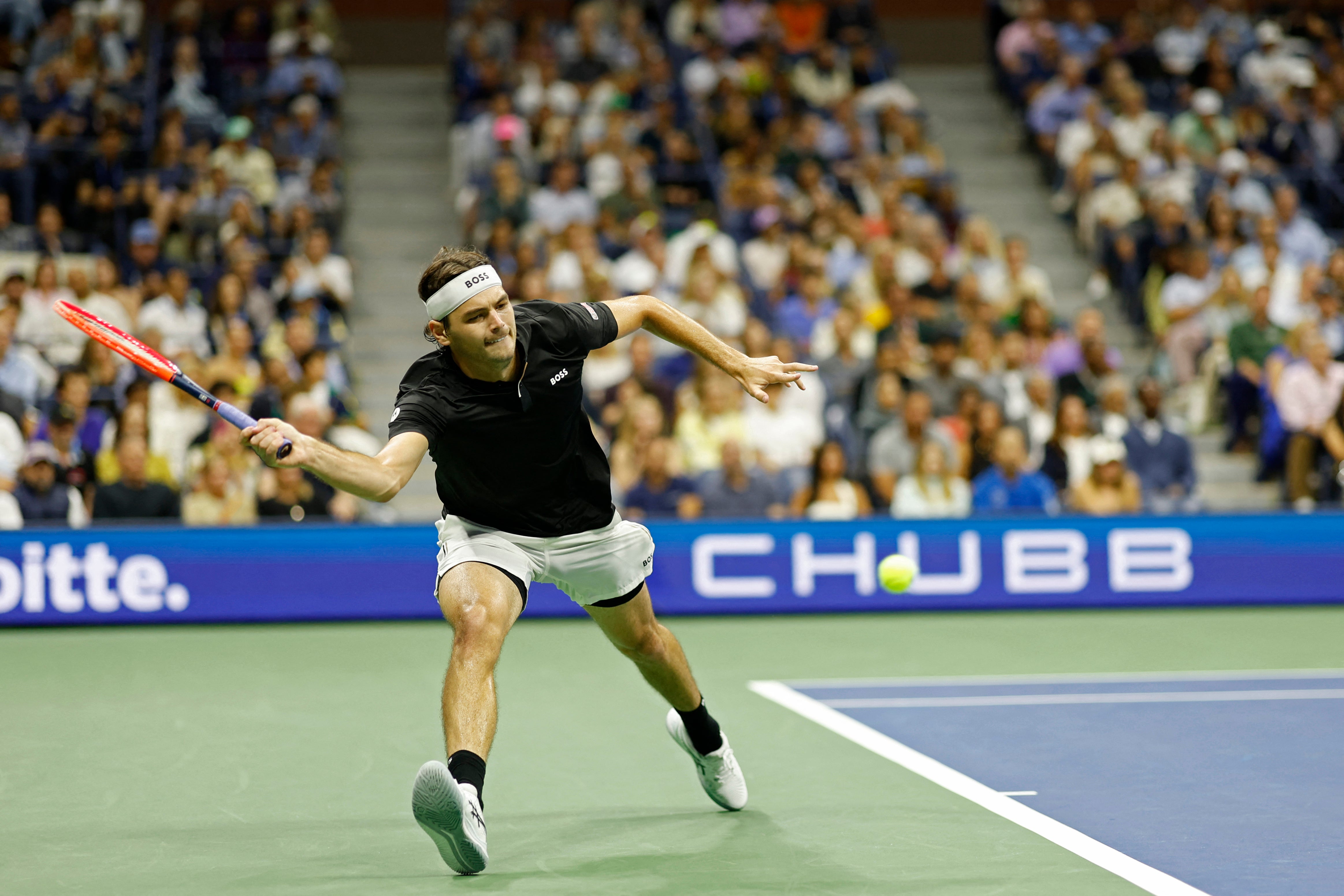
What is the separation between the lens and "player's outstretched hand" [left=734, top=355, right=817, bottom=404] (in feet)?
18.4

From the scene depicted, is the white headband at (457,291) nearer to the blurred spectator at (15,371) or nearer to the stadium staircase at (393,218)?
the stadium staircase at (393,218)

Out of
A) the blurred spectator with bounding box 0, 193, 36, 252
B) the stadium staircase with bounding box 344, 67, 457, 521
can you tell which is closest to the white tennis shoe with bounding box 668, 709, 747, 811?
the stadium staircase with bounding box 344, 67, 457, 521

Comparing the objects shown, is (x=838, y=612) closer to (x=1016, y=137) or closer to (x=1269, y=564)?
(x=1269, y=564)

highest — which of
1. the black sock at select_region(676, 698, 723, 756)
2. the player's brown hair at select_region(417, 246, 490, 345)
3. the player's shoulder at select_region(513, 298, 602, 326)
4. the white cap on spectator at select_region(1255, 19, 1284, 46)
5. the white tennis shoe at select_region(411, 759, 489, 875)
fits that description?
the white cap on spectator at select_region(1255, 19, 1284, 46)

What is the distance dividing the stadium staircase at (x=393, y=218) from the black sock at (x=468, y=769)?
831 centimetres

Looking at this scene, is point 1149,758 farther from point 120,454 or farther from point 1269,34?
point 1269,34

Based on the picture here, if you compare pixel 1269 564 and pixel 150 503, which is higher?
pixel 150 503

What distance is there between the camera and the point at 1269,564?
39.3 ft

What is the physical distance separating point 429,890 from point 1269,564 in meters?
8.69

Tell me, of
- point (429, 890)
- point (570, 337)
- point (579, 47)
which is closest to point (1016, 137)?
point (579, 47)

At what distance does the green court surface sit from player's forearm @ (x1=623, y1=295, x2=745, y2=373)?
1.66 meters

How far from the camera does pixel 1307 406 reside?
13.8 metres

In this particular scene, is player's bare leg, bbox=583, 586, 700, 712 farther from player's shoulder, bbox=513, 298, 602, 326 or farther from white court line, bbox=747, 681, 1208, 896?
white court line, bbox=747, 681, 1208, 896

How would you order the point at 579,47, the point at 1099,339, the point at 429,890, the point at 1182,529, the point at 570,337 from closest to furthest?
the point at 429,890 → the point at 570,337 → the point at 1182,529 → the point at 1099,339 → the point at 579,47
